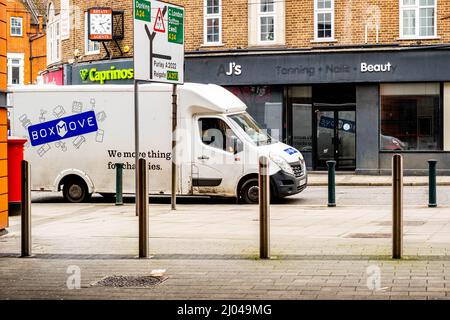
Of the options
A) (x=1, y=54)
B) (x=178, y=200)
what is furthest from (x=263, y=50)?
(x=1, y=54)

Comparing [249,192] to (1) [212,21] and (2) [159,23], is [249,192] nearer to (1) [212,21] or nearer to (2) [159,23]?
(2) [159,23]

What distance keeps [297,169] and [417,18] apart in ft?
38.0

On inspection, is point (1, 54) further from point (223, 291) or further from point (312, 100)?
point (312, 100)

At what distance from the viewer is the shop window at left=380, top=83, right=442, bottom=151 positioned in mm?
27578

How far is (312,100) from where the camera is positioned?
Answer: 28672 mm

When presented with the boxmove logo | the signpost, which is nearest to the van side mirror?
the signpost

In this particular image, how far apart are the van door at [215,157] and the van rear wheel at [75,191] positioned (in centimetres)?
265

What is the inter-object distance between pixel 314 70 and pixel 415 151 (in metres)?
4.33

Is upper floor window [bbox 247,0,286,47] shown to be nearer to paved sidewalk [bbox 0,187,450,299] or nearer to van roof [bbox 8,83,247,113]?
van roof [bbox 8,83,247,113]

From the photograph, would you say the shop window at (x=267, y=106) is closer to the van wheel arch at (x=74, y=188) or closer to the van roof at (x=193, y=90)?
the van roof at (x=193, y=90)

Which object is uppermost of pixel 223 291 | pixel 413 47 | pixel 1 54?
pixel 413 47

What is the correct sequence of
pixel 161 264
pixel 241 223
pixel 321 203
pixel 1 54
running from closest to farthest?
pixel 161 264, pixel 1 54, pixel 241 223, pixel 321 203

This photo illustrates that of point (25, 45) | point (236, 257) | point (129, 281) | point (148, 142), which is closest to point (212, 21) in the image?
point (148, 142)

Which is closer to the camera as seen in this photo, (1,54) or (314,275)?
(314,275)
